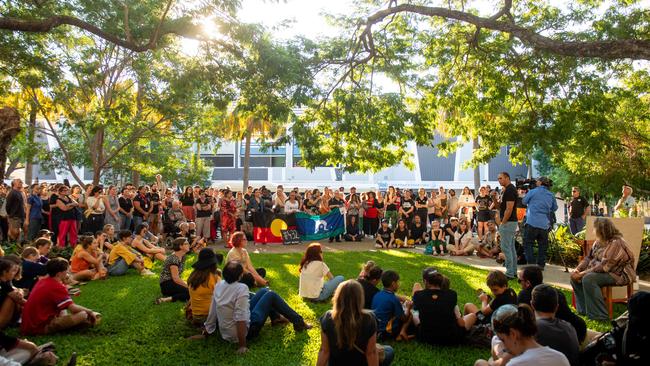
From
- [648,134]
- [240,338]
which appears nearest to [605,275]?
[240,338]

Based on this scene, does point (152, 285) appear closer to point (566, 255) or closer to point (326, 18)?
point (326, 18)

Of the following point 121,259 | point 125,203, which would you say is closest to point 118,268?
point 121,259

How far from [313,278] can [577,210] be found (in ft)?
31.4

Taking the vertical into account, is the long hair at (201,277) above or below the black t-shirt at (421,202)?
below

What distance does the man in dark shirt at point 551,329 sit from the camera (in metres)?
4.29

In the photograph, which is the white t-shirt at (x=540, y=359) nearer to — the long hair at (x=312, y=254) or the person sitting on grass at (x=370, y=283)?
the person sitting on grass at (x=370, y=283)

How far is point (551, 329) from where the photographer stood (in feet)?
14.2

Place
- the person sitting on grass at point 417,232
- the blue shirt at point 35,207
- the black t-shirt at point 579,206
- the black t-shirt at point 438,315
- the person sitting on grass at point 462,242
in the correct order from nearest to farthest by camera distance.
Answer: the black t-shirt at point 438,315 → the blue shirt at point 35,207 → the black t-shirt at point 579,206 → the person sitting on grass at point 462,242 → the person sitting on grass at point 417,232

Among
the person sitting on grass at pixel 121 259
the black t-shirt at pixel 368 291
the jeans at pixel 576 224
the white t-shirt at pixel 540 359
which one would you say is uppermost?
the jeans at pixel 576 224

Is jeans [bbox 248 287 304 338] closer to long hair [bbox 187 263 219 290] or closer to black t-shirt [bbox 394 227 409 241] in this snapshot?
long hair [bbox 187 263 219 290]

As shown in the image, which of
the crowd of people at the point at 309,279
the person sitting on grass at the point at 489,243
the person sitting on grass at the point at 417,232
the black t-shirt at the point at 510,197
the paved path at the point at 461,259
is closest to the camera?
the crowd of people at the point at 309,279

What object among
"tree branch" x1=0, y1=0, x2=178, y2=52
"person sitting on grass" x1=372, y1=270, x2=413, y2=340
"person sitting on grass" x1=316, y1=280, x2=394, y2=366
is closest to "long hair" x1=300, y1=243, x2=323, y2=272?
"person sitting on grass" x1=372, y1=270, x2=413, y2=340

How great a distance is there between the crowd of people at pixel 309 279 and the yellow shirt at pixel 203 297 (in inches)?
0.5

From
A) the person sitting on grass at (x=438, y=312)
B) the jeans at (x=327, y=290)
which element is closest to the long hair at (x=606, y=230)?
the person sitting on grass at (x=438, y=312)
